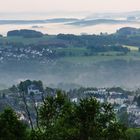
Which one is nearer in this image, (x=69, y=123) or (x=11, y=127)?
(x=69, y=123)

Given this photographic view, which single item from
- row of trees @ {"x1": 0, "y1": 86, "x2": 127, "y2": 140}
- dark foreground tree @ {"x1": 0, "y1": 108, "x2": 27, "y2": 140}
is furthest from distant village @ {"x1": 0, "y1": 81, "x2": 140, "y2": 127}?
dark foreground tree @ {"x1": 0, "y1": 108, "x2": 27, "y2": 140}

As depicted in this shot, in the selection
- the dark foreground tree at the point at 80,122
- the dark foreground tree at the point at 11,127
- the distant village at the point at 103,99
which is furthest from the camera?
the distant village at the point at 103,99

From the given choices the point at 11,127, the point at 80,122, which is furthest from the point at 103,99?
the point at 80,122

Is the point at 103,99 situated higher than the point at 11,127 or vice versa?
the point at 11,127

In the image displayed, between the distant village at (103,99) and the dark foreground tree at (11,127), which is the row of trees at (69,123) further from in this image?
the distant village at (103,99)

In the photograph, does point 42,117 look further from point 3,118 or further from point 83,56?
point 83,56

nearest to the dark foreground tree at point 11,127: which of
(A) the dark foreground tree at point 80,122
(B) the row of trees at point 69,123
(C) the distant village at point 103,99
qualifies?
(B) the row of trees at point 69,123

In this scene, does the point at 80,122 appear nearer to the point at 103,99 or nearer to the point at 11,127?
the point at 11,127

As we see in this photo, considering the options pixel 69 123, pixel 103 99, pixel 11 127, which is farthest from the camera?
pixel 103 99

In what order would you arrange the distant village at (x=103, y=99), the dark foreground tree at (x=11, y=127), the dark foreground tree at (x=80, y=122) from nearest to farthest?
the dark foreground tree at (x=80, y=122), the dark foreground tree at (x=11, y=127), the distant village at (x=103, y=99)
